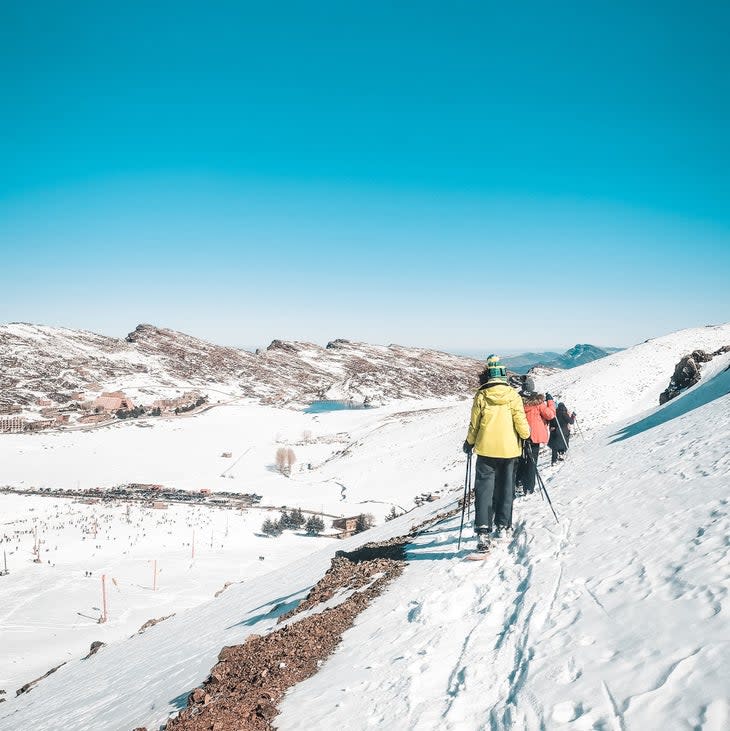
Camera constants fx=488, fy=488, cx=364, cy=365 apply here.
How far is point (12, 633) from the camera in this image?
18500 mm

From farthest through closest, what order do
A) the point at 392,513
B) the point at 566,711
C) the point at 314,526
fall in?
the point at 314,526 < the point at 392,513 < the point at 566,711

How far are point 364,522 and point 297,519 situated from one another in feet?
19.4

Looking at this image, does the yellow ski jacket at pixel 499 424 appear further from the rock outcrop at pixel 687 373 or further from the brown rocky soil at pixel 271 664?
the rock outcrop at pixel 687 373

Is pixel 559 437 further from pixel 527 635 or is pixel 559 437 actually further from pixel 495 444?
pixel 527 635

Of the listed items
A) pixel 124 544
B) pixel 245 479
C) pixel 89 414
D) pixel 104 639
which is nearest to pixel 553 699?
pixel 104 639

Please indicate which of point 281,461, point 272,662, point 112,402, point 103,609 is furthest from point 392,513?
point 112,402

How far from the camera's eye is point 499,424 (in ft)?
20.3

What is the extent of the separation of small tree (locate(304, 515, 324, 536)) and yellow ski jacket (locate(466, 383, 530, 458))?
2719 cm

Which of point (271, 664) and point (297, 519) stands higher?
point (271, 664)

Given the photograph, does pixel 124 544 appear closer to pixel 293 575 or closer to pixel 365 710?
pixel 293 575

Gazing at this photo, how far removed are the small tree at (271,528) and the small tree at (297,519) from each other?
1058 mm

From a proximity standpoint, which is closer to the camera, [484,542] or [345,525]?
[484,542]

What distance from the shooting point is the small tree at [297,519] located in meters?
32.9

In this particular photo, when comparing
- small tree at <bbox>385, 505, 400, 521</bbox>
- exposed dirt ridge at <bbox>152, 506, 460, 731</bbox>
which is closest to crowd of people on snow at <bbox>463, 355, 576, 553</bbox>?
exposed dirt ridge at <bbox>152, 506, 460, 731</bbox>
